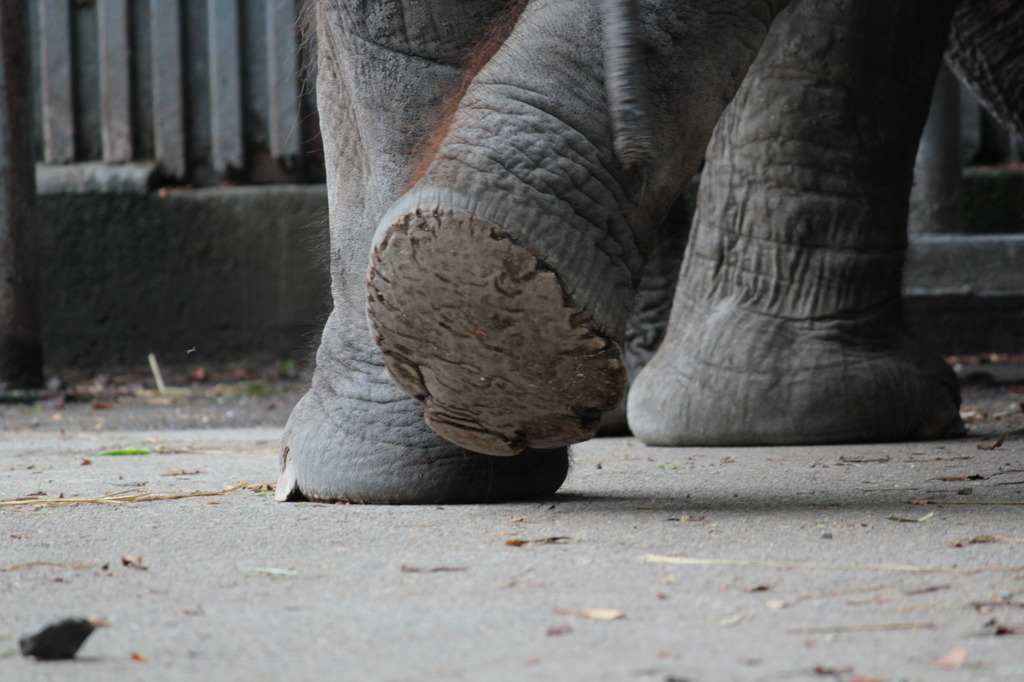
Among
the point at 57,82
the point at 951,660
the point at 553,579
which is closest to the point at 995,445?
the point at 553,579

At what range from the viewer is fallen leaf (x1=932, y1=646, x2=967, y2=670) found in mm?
736

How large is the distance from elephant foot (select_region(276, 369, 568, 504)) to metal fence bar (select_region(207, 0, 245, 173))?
3.43 m

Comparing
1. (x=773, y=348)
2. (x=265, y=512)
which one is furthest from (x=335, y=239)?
(x=773, y=348)

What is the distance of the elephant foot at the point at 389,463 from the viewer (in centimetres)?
145

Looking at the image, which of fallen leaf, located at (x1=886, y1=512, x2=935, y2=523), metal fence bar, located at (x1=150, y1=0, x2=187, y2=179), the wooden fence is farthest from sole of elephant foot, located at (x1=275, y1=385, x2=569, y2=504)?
metal fence bar, located at (x1=150, y1=0, x2=187, y2=179)

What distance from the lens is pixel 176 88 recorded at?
15.7 feet

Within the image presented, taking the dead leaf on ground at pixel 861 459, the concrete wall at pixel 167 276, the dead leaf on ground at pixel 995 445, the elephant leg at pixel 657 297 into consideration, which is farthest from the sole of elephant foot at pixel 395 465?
the concrete wall at pixel 167 276

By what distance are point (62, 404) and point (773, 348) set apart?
88.2 inches

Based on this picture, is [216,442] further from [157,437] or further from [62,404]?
[62,404]

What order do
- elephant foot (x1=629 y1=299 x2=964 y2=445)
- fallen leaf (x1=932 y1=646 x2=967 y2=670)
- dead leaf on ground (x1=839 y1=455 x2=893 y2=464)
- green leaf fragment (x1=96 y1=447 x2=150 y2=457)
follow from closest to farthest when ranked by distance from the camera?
fallen leaf (x1=932 y1=646 x2=967 y2=670) → dead leaf on ground (x1=839 y1=455 x2=893 y2=464) → elephant foot (x1=629 y1=299 x2=964 y2=445) → green leaf fragment (x1=96 y1=447 x2=150 y2=457)

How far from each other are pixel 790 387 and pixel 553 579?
121 cm

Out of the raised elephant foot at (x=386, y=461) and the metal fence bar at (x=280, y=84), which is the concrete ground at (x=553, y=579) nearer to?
the raised elephant foot at (x=386, y=461)

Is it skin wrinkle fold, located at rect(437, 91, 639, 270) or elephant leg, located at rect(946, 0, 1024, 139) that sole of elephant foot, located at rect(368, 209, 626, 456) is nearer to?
skin wrinkle fold, located at rect(437, 91, 639, 270)

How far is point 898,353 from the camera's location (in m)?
2.20
